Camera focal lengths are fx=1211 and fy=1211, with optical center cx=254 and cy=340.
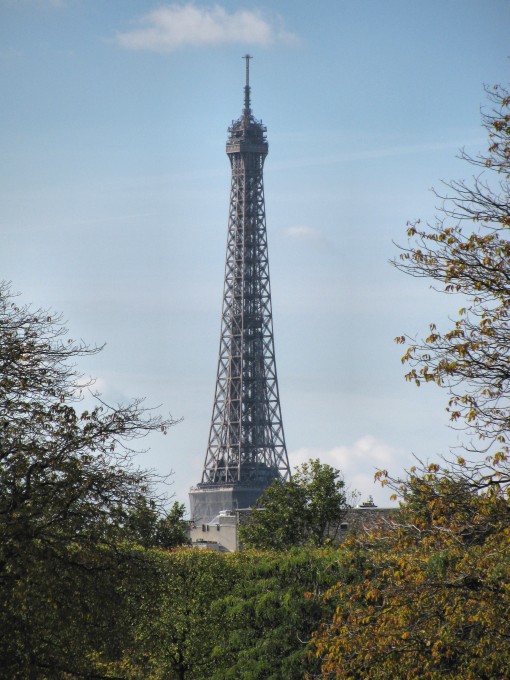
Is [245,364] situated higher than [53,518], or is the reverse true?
[245,364]

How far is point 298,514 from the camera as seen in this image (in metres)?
79.8

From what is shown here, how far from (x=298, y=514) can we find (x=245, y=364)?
92880 millimetres

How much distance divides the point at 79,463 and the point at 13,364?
9.78 feet

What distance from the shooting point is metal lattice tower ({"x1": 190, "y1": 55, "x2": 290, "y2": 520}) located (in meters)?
166

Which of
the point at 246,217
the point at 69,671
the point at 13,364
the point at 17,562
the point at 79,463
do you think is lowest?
the point at 69,671

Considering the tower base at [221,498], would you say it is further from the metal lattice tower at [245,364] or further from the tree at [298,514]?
the tree at [298,514]

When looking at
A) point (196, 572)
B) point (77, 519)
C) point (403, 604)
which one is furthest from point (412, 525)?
point (196, 572)

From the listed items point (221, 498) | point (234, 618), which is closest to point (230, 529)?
point (221, 498)

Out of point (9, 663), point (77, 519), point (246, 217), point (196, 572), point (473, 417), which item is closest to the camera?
point (473, 417)

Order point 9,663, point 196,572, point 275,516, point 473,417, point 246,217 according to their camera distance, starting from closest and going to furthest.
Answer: point 473,417 < point 9,663 < point 196,572 < point 275,516 < point 246,217

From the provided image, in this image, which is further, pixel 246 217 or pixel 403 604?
pixel 246 217

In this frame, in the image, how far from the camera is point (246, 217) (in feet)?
590

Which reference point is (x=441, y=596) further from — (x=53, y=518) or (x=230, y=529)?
(x=230, y=529)

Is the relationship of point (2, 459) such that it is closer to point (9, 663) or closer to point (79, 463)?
point (79, 463)
